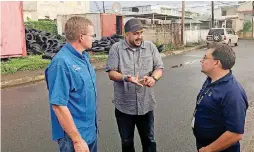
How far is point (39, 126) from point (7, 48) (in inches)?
335

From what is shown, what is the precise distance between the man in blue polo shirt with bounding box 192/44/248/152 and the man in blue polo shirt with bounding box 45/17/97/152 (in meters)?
0.95

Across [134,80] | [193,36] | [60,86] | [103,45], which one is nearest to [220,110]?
[134,80]

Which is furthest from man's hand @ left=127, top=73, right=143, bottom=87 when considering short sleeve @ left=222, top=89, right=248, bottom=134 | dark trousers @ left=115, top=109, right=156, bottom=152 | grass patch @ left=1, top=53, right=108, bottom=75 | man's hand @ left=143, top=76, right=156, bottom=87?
grass patch @ left=1, top=53, right=108, bottom=75

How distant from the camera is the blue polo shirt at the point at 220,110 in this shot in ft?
7.46

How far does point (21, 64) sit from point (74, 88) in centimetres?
1044

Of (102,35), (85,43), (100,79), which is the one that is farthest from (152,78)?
(102,35)

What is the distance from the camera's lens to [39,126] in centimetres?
563

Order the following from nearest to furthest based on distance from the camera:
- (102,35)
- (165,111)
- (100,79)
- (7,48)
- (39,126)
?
(39,126)
(165,111)
(100,79)
(7,48)
(102,35)

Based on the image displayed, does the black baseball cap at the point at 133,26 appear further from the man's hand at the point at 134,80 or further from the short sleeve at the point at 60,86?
the short sleeve at the point at 60,86

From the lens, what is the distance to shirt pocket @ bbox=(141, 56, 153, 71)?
11.5ft

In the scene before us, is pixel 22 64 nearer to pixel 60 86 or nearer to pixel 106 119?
pixel 106 119

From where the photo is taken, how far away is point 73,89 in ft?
8.20

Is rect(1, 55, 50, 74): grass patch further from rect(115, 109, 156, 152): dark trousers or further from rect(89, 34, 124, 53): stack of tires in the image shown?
rect(115, 109, 156, 152): dark trousers

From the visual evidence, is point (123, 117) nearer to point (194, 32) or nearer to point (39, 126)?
point (39, 126)
